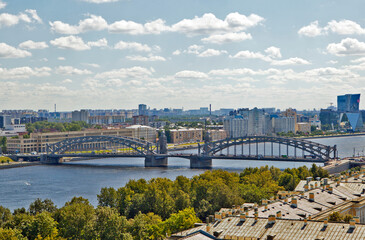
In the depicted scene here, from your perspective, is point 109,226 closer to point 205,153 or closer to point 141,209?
point 141,209

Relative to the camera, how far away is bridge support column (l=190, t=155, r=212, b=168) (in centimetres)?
8269

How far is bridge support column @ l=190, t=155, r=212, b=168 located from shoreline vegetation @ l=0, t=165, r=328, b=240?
32721 millimetres

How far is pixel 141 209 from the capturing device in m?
34.9

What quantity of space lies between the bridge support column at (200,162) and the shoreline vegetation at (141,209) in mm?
32721

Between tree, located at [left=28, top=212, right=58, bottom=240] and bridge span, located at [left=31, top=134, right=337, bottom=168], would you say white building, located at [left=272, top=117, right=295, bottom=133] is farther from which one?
tree, located at [left=28, top=212, right=58, bottom=240]

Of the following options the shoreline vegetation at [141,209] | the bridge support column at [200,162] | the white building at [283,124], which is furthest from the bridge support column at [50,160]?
the white building at [283,124]

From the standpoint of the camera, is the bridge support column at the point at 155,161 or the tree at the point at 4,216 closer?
the tree at the point at 4,216

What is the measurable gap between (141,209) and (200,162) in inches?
1905

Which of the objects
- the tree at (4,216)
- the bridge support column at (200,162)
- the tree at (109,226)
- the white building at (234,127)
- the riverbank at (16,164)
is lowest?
the riverbank at (16,164)

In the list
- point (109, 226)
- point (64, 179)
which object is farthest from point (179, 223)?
point (64, 179)

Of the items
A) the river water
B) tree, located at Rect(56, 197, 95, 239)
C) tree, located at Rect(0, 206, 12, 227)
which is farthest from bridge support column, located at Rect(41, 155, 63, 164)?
tree, located at Rect(56, 197, 95, 239)

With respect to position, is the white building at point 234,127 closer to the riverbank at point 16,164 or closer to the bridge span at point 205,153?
the bridge span at point 205,153

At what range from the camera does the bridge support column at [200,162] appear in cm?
8269

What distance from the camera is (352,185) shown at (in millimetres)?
32375
